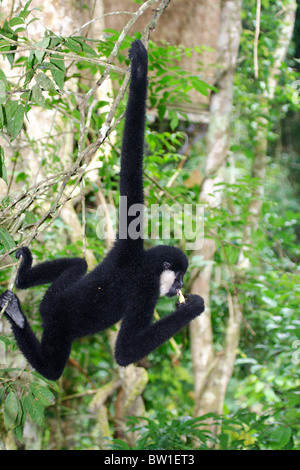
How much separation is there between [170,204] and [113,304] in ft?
6.15

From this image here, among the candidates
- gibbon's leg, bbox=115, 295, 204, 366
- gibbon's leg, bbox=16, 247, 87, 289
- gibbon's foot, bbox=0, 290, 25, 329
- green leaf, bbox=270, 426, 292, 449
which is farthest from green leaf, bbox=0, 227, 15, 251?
green leaf, bbox=270, 426, 292, 449

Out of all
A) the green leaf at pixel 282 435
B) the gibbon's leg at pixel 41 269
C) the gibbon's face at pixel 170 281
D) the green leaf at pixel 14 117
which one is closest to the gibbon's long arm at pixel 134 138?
the gibbon's face at pixel 170 281

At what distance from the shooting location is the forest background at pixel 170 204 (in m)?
2.93

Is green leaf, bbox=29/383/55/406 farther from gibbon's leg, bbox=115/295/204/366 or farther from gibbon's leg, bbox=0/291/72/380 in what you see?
gibbon's leg, bbox=115/295/204/366

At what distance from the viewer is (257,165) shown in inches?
242

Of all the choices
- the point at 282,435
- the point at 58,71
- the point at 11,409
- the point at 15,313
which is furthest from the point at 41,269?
the point at 282,435

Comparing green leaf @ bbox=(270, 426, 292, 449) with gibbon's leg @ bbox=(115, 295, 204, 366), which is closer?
gibbon's leg @ bbox=(115, 295, 204, 366)

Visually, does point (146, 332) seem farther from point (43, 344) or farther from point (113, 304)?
point (43, 344)

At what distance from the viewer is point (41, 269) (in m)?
2.52

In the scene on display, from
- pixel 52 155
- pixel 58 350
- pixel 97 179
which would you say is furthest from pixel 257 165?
pixel 58 350

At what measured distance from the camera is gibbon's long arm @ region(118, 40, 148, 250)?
1.99 metres

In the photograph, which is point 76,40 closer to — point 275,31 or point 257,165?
point 257,165

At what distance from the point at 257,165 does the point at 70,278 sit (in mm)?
4268

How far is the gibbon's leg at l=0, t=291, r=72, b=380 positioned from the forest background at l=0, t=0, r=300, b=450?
0.08 m
